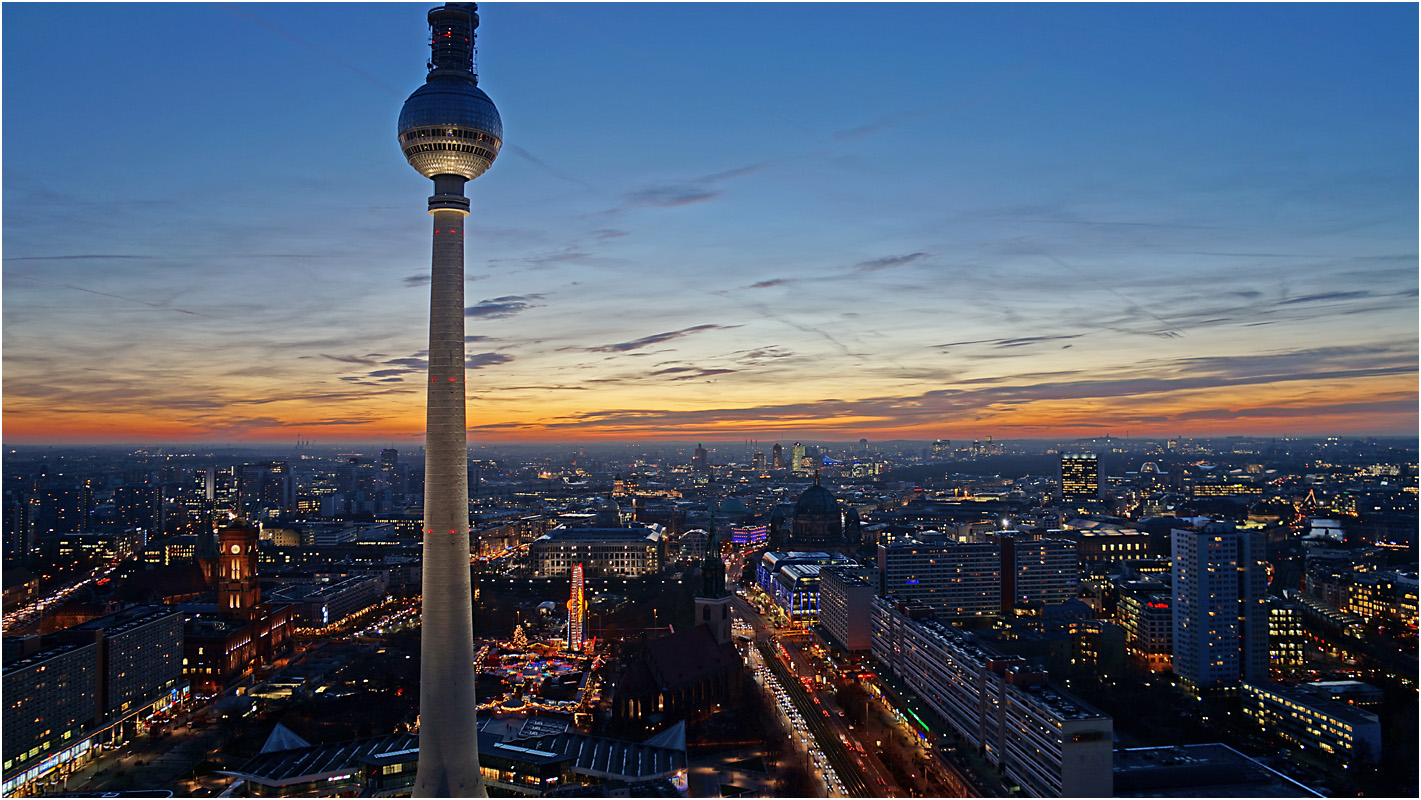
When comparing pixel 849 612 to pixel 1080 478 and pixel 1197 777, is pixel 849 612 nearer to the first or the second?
pixel 1197 777

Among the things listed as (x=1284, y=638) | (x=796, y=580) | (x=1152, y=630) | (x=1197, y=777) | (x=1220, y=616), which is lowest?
(x=1284, y=638)

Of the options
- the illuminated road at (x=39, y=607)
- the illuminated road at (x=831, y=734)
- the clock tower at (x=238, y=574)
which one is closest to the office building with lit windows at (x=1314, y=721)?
the illuminated road at (x=831, y=734)

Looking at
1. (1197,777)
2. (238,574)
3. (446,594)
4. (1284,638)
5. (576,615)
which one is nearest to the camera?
(446,594)

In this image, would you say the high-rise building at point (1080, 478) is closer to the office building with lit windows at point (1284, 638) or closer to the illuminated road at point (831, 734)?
the office building with lit windows at point (1284, 638)

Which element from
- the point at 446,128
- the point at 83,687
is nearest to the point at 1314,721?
the point at 446,128

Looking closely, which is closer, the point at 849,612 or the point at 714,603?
the point at 714,603

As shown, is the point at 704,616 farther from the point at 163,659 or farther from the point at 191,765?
the point at 163,659

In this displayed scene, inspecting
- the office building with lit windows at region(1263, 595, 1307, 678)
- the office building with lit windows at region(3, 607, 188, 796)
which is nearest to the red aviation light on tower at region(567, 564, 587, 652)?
the office building with lit windows at region(3, 607, 188, 796)
